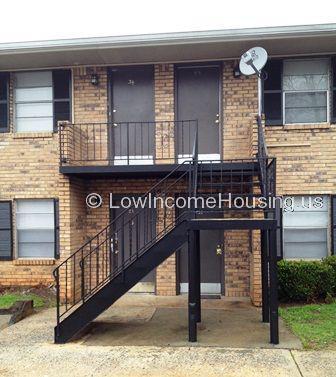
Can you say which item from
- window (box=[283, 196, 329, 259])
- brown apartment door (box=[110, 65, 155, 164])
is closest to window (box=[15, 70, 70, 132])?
brown apartment door (box=[110, 65, 155, 164])

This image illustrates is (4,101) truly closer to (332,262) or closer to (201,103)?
(201,103)

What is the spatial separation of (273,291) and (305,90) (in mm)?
4706

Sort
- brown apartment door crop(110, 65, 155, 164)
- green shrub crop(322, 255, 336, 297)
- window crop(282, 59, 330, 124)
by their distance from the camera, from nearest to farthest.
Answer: green shrub crop(322, 255, 336, 297) < window crop(282, 59, 330, 124) < brown apartment door crop(110, 65, 155, 164)

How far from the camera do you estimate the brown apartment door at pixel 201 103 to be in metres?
8.76

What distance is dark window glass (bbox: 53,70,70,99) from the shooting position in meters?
8.98

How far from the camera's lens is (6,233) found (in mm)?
8953

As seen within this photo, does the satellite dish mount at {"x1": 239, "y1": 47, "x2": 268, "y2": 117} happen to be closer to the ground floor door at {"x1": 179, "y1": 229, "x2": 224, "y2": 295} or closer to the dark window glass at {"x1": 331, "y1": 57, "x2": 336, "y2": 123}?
the dark window glass at {"x1": 331, "y1": 57, "x2": 336, "y2": 123}

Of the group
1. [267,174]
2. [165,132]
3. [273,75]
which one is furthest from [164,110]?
[267,174]

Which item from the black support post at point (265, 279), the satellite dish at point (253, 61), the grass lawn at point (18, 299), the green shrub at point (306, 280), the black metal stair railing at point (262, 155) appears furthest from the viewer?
the grass lawn at point (18, 299)

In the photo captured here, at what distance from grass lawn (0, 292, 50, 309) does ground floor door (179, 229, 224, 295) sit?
292 cm

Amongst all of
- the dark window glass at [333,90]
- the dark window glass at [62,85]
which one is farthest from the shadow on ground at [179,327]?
the dark window glass at [62,85]

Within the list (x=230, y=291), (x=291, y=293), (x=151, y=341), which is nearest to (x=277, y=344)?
(x=151, y=341)

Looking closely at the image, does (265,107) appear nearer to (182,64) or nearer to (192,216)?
(182,64)

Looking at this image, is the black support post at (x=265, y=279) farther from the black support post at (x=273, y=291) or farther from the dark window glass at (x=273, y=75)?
the dark window glass at (x=273, y=75)
